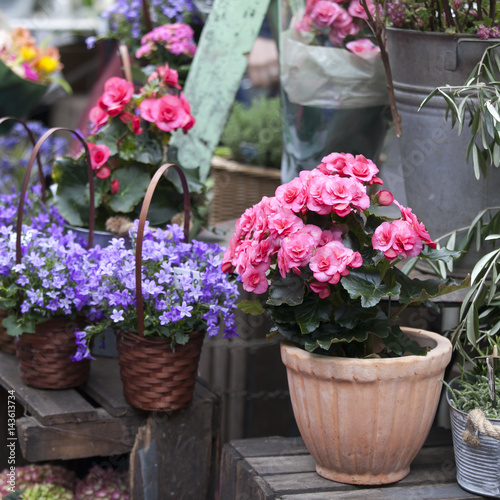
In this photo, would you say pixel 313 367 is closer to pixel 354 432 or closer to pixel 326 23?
pixel 354 432

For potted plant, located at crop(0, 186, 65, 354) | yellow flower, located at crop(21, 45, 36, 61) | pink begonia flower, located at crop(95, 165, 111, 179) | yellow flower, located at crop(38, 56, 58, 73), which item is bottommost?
potted plant, located at crop(0, 186, 65, 354)

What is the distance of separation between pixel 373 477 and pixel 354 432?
13 cm

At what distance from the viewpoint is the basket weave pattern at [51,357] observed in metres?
1.87

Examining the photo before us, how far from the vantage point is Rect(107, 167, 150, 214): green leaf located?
6.93 ft

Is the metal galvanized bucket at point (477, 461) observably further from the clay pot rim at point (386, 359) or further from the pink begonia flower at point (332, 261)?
the pink begonia flower at point (332, 261)

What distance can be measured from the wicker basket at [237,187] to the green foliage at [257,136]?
62 mm

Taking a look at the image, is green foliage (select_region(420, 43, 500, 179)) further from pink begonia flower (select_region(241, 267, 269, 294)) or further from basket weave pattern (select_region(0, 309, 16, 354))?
basket weave pattern (select_region(0, 309, 16, 354))

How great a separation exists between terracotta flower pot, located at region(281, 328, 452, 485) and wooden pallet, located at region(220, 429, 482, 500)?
38mm

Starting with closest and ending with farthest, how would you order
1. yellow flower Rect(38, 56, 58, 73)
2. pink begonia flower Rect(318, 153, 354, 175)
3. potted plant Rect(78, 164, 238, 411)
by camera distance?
pink begonia flower Rect(318, 153, 354, 175)
potted plant Rect(78, 164, 238, 411)
yellow flower Rect(38, 56, 58, 73)

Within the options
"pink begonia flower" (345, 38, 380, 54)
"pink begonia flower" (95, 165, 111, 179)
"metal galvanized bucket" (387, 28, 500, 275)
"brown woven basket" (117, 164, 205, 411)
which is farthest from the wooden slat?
"pink begonia flower" (345, 38, 380, 54)

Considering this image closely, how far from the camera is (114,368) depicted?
2.14 meters

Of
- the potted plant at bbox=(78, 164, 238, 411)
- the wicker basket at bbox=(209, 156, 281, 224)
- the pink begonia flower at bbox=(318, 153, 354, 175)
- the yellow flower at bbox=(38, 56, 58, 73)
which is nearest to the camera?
the pink begonia flower at bbox=(318, 153, 354, 175)

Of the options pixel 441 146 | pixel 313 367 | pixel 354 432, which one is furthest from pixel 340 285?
pixel 441 146

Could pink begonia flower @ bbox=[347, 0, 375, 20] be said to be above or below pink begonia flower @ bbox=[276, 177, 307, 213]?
above
